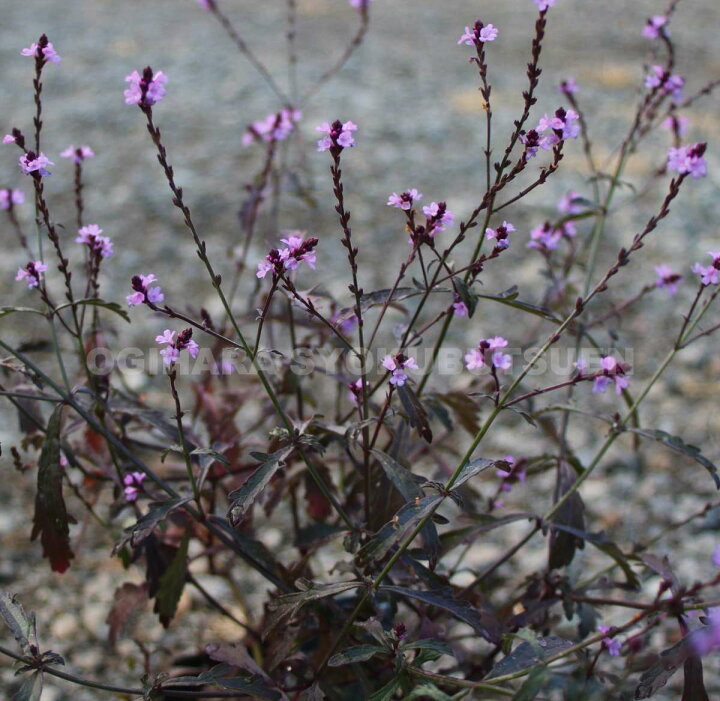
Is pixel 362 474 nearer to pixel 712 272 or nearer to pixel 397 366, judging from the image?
pixel 397 366

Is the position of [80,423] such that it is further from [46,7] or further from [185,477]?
[46,7]

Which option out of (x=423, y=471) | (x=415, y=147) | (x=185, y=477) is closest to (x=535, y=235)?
(x=185, y=477)

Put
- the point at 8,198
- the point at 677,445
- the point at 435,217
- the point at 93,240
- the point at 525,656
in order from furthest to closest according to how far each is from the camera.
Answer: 1. the point at 8,198
2. the point at 93,240
3. the point at 677,445
4. the point at 435,217
5. the point at 525,656

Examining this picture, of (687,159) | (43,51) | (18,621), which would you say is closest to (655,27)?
(687,159)

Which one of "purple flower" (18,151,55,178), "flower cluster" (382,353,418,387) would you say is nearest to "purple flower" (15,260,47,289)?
"purple flower" (18,151,55,178)

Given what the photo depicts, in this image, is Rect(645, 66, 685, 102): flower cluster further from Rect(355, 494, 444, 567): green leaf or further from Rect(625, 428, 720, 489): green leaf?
Rect(355, 494, 444, 567): green leaf

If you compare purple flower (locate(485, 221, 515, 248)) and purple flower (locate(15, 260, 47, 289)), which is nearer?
purple flower (locate(485, 221, 515, 248))
